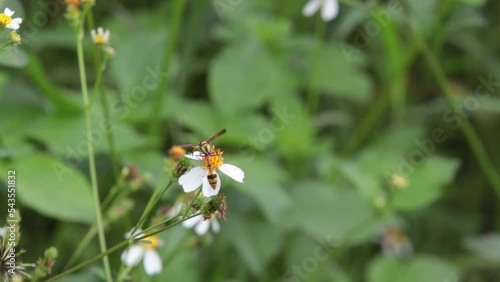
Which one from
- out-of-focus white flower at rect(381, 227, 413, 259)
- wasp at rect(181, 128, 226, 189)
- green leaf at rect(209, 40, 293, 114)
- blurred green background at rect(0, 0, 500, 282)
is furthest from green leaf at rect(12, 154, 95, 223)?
out-of-focus white flower at rect(381, 227, 413, 259)

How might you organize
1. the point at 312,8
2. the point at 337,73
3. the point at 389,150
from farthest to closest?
the point at 337,73 → the point at 389,150 → the point at 312,8

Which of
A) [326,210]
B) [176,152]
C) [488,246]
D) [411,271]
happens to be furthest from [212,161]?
[488,246]

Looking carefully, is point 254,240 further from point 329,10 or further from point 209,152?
point 209,152

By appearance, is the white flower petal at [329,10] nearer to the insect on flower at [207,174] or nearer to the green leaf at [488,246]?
the green leaf at [488,246]

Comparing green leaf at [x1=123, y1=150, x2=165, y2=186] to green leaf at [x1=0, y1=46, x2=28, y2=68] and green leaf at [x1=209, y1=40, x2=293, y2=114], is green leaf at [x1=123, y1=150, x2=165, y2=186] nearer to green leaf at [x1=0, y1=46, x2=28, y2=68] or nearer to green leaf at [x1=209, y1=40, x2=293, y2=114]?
green leaf at [x1=209, y1=40, x2=293, y2=114]

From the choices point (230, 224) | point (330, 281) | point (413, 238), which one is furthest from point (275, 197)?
point (413, 238)

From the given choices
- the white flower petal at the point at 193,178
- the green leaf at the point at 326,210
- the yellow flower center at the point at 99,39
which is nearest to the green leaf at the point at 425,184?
the green leaf at the point at 326,210

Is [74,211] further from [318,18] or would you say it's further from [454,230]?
[454,230]
